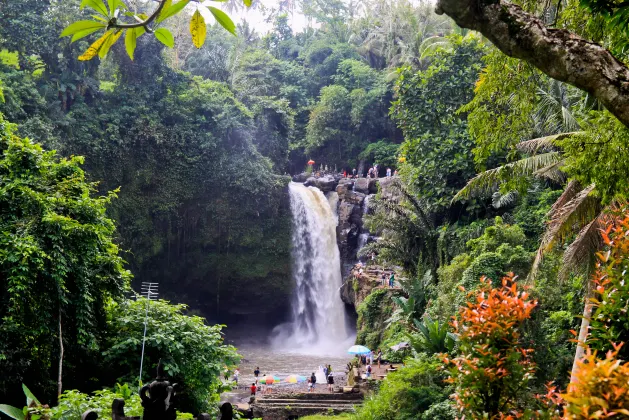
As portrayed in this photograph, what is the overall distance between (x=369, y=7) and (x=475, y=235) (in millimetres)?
30693

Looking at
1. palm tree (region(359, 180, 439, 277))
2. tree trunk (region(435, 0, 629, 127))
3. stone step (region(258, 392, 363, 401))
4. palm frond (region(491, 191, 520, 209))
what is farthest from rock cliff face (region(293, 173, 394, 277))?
tree trunk (region(435, 0, 629, 127))

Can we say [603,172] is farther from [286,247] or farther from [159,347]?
[286,247]

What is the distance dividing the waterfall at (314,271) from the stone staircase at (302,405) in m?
9.90

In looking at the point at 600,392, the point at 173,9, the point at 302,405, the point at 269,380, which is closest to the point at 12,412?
the point at 173,9

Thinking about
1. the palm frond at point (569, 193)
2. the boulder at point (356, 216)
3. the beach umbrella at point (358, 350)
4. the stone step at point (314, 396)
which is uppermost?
the boulder at point (356, 216)

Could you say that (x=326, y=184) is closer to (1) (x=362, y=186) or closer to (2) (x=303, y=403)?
(1) (x=362, y=186)

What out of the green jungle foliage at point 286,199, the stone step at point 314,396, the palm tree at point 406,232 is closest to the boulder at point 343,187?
the green jungle foliage at point 286,199

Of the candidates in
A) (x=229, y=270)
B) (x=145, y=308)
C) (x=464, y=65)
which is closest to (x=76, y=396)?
(x=145, y=308)

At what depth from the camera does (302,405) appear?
15336mm

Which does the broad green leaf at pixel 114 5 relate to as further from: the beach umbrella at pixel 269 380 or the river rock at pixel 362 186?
the river rock at pixel 362 186

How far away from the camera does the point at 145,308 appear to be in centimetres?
969

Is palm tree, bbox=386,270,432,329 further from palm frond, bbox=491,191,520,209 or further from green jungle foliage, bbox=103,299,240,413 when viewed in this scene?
green jungle foliage, bbox=103,299,240,413

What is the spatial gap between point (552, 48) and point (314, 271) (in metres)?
23.3

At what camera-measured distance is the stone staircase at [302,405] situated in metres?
15.0
